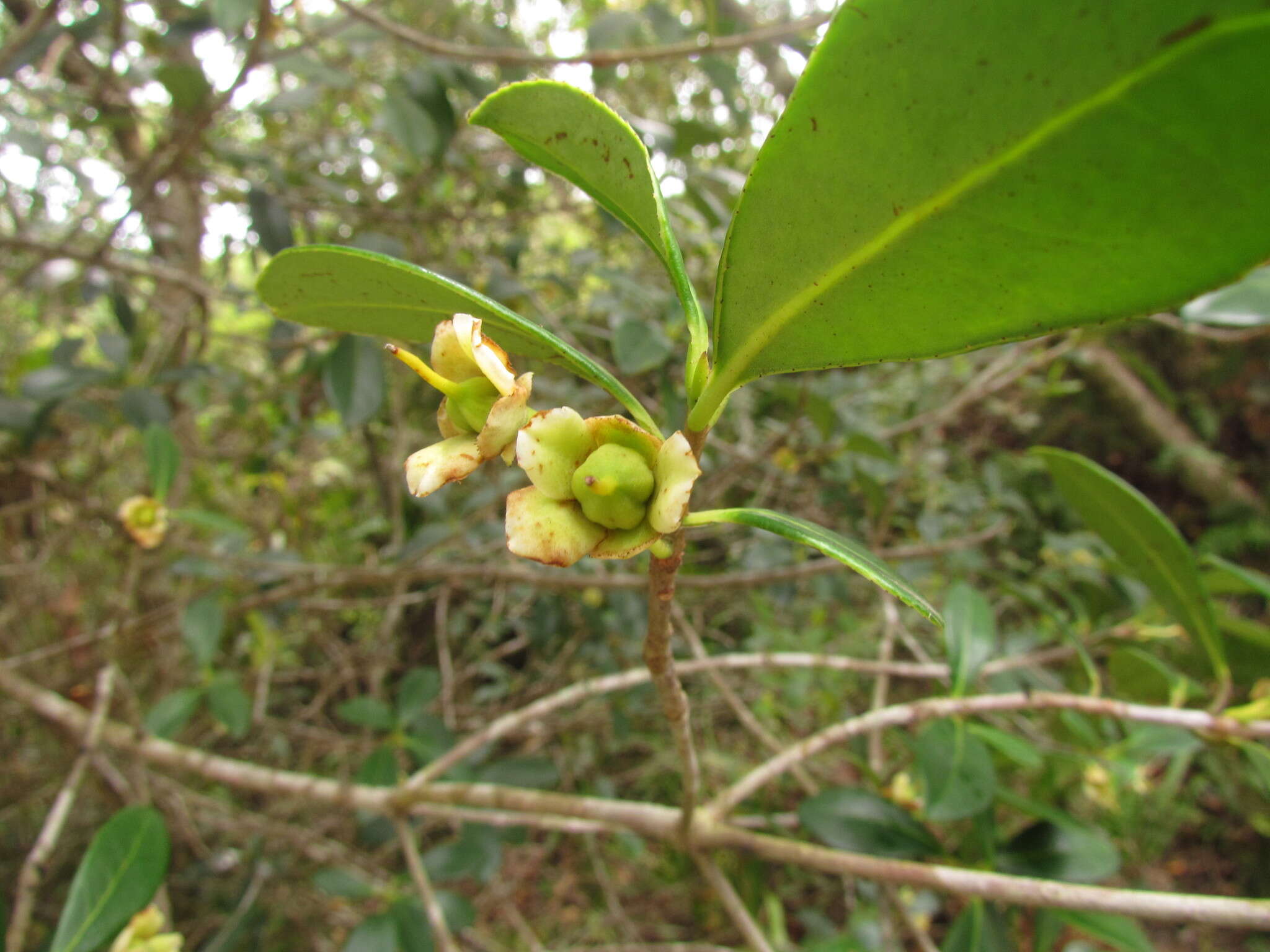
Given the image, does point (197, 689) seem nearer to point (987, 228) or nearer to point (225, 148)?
point (225, 148)

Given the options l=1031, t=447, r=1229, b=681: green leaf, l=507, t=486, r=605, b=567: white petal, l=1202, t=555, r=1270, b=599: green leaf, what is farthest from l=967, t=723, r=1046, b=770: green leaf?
l=507, t=486, r=605, b=567: white petal

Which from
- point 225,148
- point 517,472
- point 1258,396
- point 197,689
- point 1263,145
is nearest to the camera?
point 1263,145

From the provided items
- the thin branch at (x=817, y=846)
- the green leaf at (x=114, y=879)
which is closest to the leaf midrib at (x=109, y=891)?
the green leaf at (x=114, y=879)

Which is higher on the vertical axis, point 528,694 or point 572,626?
point 572,626

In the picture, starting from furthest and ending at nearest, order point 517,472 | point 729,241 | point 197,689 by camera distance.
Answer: point 517,472 < point 197,689 < point 729,241

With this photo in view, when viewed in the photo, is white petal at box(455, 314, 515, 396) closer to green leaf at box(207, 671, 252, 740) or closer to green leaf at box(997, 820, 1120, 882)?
green leaf at box(997, 820, 1120, 882)

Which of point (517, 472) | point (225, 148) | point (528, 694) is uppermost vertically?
point (225, 148)

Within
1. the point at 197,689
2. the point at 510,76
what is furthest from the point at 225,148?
the point at 197,689
